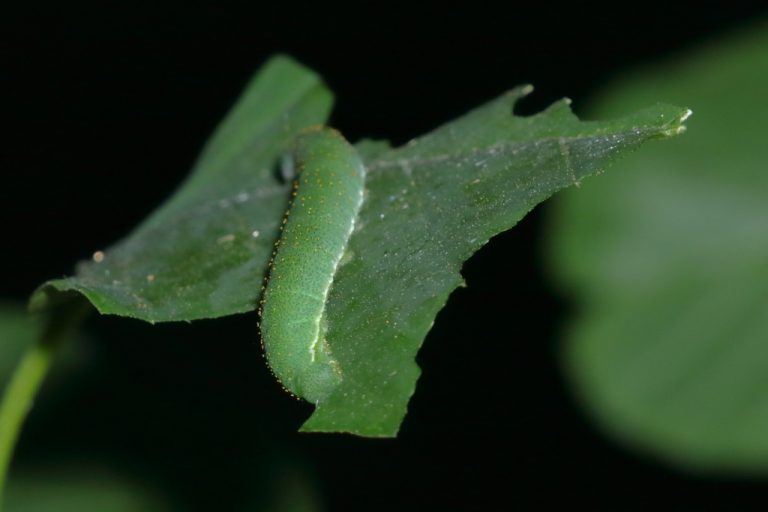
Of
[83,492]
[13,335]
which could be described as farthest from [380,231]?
[13,335]

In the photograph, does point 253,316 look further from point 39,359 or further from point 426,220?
point 426,220

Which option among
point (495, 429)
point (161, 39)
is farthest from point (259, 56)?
point (495, 429)

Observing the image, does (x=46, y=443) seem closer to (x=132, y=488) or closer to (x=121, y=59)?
(x=132, y=488)

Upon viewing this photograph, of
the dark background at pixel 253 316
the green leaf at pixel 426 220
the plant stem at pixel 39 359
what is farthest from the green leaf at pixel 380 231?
the dark background at pixel 253 316

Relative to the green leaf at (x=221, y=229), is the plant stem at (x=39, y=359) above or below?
below

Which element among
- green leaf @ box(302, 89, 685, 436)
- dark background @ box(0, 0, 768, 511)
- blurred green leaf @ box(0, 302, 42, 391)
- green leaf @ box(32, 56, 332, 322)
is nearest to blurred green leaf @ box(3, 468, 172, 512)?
dark background @ box(0, 0, 768, 511)

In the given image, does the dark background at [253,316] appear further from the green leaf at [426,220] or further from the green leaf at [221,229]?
the green leaf at [426,220]
